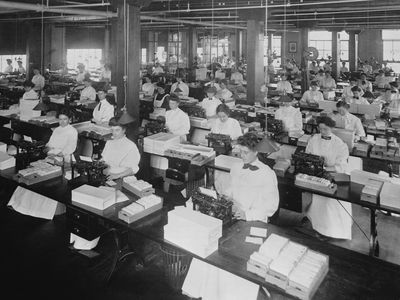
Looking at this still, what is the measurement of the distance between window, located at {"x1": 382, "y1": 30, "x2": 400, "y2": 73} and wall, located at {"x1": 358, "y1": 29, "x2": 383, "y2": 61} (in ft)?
0.80

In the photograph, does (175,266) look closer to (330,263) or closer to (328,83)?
(330,263)

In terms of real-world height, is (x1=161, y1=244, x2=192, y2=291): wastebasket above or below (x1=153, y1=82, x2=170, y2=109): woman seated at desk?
below

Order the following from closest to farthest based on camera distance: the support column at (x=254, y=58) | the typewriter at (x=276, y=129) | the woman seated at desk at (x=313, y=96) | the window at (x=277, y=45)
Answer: the typewriter at (x=276, y=129) → the support column at (x=254, y=58) → the woman seated at desk at (x=313, y=96) → the window at (x=277, y=45)

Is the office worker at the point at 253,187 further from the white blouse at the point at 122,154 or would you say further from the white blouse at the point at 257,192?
the white blouse at the point at 122,154

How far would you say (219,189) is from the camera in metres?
6.29

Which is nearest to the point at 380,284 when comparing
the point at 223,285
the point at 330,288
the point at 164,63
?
the point at 330,288

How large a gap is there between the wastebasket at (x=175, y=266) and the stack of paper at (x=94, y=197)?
2.52 ft

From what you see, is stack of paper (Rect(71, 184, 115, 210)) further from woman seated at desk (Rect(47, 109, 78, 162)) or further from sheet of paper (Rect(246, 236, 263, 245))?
woman seated at desk (Rect(47, 109, 78, 162))

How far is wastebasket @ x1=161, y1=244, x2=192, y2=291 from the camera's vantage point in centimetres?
416

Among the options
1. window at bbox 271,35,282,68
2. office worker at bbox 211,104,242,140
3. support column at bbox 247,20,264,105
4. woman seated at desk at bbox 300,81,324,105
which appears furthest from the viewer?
window at bbox 271,35,282,68

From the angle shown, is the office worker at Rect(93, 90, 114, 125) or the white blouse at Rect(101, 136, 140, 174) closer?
the white blouse at Rect(101, 136, 140, 174)

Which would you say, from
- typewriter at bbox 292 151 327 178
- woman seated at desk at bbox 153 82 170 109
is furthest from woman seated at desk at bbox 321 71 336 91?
typewriter at bbox 292 151 327 178

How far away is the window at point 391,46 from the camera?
78.6ft

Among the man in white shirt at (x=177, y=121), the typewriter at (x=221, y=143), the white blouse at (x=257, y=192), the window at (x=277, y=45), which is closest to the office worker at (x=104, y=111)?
the man in white shirt at (x=177, y=121)
